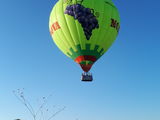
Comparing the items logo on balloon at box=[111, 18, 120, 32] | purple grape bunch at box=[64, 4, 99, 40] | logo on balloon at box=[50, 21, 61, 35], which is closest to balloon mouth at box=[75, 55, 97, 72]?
purple grape bunch at box=[64, 4, 99, 40]

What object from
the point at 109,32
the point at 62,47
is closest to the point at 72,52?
the point at 62,47

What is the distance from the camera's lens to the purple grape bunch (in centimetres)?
5341

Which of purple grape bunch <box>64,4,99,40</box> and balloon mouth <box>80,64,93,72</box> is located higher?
purple grape bunch <box>64,4,99,40</box>

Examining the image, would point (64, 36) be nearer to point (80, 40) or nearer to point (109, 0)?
point (80, 40)

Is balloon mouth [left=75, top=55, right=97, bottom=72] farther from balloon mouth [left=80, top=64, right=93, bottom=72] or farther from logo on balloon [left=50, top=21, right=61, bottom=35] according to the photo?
logo on balloon [left=50, top=21, right=61, bottom=35]

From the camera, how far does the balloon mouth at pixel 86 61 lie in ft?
177

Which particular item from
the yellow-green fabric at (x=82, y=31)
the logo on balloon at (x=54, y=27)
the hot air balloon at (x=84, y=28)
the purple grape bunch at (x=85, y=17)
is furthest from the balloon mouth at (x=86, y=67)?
the logo on balloon at (x=54, y=27)

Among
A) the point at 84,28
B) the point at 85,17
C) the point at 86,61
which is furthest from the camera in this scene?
the point at 86,61

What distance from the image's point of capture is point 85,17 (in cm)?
5341

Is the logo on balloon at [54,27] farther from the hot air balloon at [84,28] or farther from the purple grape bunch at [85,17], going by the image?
the purple grape bunch at [85,17]

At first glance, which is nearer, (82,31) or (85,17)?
(85,17)

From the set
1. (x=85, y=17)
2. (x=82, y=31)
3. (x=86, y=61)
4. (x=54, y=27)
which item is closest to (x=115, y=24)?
(x=85, y=17)

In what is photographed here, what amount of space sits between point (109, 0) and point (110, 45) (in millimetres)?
6437

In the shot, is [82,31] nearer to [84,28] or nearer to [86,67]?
[84,28]
